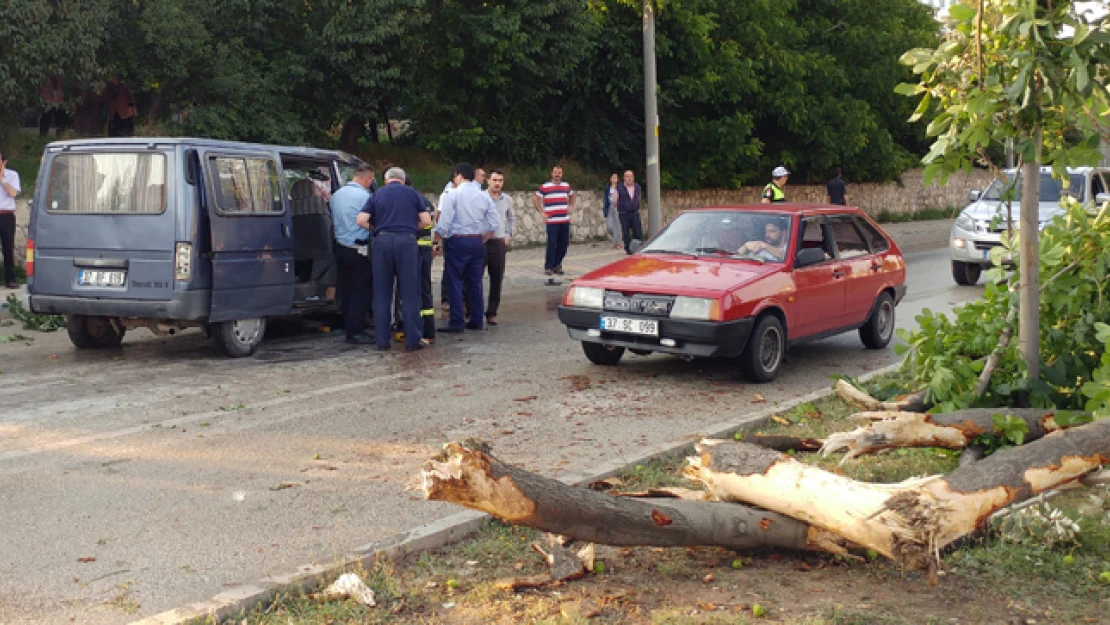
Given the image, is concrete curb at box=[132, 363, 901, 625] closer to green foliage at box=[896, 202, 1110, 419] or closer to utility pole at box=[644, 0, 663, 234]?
green foliage at box=[896, 202, 1110, 419]

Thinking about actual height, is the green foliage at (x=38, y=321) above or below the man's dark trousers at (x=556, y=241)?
below

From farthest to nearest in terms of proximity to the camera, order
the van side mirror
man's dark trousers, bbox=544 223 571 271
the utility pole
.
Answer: the utility pole → man's dark trousers, bbox=544 223 571 271 → the van side mirror

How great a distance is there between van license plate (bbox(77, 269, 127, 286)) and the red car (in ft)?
13.1

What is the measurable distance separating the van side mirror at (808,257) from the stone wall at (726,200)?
576 cm

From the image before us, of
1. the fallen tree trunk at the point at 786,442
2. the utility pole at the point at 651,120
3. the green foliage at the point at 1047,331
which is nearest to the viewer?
the fallen tree trunk at the point at 786,442

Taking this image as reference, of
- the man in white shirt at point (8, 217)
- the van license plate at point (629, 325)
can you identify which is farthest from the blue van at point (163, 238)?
the man in white shirt at point (8, 217)

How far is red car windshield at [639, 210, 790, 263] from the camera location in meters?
10.3

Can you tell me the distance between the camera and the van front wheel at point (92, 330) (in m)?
11.4

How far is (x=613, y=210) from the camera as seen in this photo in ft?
81.1

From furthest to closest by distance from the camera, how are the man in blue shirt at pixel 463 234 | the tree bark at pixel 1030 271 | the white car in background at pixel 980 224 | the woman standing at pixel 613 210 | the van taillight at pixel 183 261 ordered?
the woman standing at pixel 613 210 < the white car in background at pixel 980 224 < the man in blue shirt at pixel 463 234 < the van taillight at pixel 183 261 < the tree bark at pixel 1030 271

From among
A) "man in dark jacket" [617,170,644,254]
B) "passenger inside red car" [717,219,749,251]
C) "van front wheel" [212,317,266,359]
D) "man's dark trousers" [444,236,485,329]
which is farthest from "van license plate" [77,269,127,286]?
"man in dark jacket" [617,170,644,254]

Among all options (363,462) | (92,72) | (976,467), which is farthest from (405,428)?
(92,72)

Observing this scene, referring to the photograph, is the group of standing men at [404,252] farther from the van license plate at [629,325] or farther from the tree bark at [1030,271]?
the tree bark at [1030,271]

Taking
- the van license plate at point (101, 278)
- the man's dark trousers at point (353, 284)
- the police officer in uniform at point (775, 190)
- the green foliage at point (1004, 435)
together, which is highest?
the police officer in uniform at point (775, 190)
